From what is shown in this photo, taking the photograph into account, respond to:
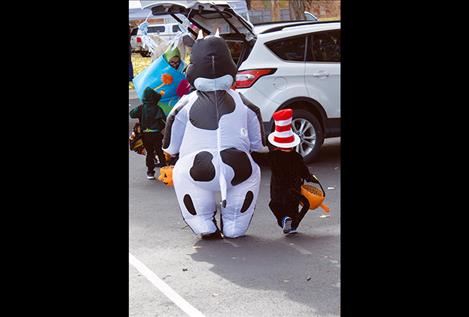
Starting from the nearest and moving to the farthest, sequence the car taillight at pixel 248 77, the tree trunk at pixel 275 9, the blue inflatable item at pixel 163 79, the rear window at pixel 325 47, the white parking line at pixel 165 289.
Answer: the white parking line at pixel 165 289
the blue inflatable item at pixel 163 79
the car taillight at pixel 248 77
the rear window at pixel 325 47
the tree trunk at pixel 275 9

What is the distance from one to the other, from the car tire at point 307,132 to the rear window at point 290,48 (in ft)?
2.24

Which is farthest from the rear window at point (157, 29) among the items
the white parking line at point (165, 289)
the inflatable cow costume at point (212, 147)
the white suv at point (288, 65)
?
the white parking line at point (165, 289)

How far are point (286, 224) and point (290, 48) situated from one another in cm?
364

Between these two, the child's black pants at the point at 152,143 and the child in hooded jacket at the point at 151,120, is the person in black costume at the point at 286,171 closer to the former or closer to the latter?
the child in hooded jacket at the point at 151,120

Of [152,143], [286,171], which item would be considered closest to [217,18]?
[152,143]

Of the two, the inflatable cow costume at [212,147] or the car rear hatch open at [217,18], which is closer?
the inflatable cow costume at [212,147]

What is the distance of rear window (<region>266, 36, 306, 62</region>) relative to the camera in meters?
10.0

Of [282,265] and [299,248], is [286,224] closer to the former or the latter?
[299,248]

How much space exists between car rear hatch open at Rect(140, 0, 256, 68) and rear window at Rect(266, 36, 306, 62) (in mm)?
300

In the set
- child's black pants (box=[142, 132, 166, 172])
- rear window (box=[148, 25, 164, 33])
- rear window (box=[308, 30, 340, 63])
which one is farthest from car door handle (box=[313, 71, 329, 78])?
rear window (box=[148, 25, 164, 33])

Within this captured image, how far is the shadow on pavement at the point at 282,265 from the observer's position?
5.52 metres
